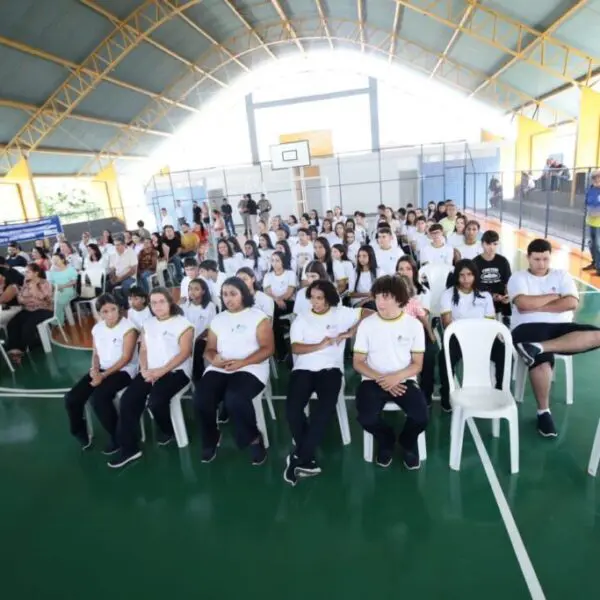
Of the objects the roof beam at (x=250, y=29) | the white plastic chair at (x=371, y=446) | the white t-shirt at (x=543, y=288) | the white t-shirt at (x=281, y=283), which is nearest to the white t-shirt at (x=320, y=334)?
the white plastic chair at (x=371, y=446)

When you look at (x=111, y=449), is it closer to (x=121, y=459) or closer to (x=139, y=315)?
(x=121, y=459)

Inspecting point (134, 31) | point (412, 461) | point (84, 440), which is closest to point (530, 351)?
point (412, 461)

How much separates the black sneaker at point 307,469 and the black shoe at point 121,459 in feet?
3.88

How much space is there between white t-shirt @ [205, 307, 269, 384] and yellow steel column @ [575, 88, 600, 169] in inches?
469

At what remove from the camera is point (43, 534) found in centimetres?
249

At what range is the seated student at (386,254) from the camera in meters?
4.86

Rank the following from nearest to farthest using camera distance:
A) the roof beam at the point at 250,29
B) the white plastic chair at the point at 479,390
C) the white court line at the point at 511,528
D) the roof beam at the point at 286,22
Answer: the white court line at the point at 511,528 → the white plastic chair at the point at 479,390 → the roof beam at the point at 250,29 → the roof beam at the point at 286,22

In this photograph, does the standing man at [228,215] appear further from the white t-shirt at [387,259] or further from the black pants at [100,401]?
the black pants at [100,401]

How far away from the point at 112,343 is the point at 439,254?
11.3ft

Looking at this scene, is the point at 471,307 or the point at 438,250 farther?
the point at 438,250

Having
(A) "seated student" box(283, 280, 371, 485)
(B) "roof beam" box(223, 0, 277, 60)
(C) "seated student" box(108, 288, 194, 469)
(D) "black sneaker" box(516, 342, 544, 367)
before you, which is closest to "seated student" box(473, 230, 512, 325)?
(D) "black sneaker" box(516, 342, 544, 367)

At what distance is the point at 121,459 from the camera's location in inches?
119

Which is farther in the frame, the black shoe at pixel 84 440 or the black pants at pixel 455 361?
the black shoe at pixel 84 440

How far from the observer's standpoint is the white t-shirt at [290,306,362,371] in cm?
297
